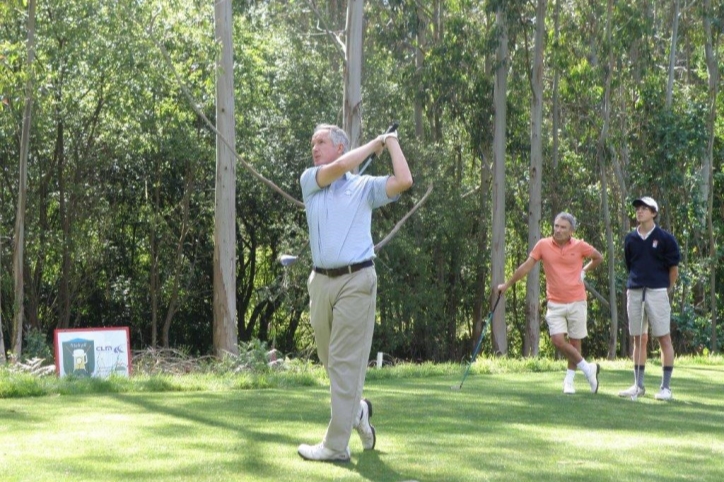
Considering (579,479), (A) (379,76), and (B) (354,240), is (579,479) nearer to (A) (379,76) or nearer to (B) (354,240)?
(B) (354,240)

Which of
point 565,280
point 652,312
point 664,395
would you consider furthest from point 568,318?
point 664,395

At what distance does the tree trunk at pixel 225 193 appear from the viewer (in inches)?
838

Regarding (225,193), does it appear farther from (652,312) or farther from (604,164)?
(652,312)

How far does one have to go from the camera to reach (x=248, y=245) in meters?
33.1

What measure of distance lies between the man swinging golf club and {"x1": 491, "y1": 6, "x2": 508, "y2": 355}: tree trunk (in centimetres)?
2209

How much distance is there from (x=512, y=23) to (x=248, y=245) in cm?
996

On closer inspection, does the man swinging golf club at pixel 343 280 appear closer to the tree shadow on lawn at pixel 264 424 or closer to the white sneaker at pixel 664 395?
the tree shadow on lawn at pixel 264 424

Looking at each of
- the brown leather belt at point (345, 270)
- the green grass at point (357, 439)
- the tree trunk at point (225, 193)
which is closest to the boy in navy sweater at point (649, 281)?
the green grass at point (357, 439)

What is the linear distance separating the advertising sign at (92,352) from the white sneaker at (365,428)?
21.4 feet

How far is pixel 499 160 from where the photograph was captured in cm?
2966

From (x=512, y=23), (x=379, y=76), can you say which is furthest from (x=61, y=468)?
(x=379, y=76)

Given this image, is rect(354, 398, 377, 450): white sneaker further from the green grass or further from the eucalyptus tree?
the eucalyptus tree

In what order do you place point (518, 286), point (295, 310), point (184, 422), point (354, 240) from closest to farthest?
1. point (354, 240)
2. point (184, 422)
3. point (295, 310)
4. point (518, 286)

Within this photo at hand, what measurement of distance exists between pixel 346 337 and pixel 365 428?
2.23 ft
